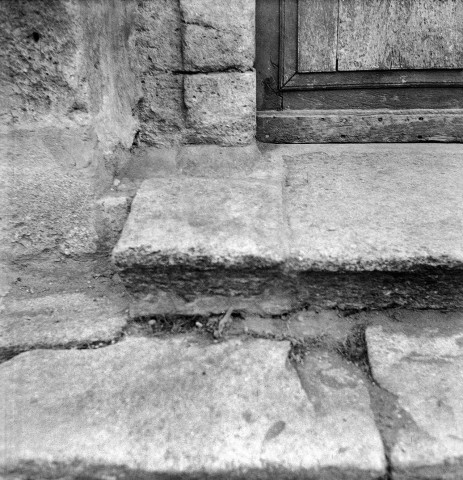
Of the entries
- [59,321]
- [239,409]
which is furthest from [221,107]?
[239,409]

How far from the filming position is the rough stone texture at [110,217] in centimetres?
131

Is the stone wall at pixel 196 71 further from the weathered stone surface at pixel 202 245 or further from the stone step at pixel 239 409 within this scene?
the stone step at pixel 239 409

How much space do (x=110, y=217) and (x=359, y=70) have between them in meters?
1.08

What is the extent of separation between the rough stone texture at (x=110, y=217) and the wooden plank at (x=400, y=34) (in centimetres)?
99

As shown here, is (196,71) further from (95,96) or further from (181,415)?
(181,415)

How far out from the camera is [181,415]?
0.95 m

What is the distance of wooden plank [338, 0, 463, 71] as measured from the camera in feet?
5.42

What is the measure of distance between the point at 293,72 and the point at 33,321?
125 cm

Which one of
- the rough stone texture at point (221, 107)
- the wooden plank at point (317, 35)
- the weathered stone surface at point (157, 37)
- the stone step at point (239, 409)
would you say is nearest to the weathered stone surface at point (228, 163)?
the rough stone texture at point (221, 107)

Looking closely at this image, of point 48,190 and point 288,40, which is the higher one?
point 288,40

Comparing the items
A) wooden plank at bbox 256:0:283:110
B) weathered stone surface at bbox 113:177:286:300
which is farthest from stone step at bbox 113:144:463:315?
wooden plank at bbox 256:0:283:110

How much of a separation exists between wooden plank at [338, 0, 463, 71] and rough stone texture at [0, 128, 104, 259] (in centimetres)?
103

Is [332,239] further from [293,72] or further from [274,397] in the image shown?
[293,72]

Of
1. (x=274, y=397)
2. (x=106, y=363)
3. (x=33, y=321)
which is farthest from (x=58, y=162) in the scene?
(x=274, y=397)
